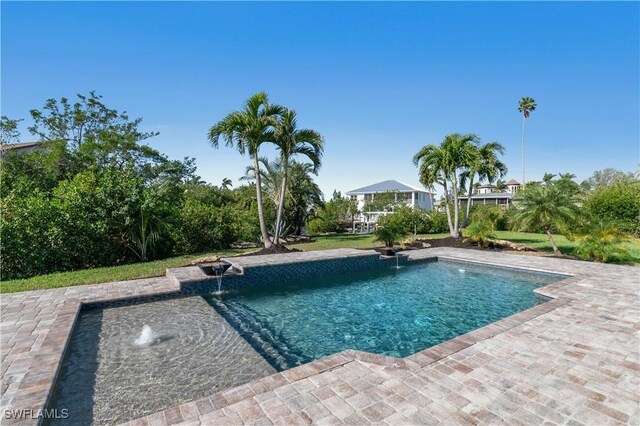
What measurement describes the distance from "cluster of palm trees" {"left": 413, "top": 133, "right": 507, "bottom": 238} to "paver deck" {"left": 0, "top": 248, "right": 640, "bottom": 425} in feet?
38.0

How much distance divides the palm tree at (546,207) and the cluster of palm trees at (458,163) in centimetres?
407

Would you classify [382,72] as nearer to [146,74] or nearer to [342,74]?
[342,74]

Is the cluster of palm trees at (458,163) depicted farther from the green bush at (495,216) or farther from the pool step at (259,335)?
the pool step at (259,335)

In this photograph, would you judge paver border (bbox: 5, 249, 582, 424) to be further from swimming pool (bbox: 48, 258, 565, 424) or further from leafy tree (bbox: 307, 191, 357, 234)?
leafy tree (bbox: 307, 191, 357, 234)

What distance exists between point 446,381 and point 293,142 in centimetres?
1104

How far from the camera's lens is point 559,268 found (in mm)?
9586

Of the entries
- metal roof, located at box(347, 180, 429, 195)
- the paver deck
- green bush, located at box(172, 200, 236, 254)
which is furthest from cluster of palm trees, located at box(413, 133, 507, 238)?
metal roof, located at box(347, 180, 429, 195)

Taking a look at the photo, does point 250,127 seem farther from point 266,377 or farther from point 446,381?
point 446,381

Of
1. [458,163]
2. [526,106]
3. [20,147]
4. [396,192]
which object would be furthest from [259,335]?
[526,106]

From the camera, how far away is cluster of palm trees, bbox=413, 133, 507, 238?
15.7m

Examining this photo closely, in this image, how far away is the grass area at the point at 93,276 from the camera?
288 inches

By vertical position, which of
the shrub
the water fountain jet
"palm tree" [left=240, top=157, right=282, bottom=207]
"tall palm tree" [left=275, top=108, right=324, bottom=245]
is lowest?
the water fountain jet

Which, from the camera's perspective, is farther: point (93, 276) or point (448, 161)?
point (448, 161)

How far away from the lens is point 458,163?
1589 cm
